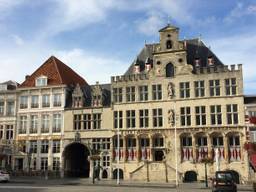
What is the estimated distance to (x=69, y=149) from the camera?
5719cm

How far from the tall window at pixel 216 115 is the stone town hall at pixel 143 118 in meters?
0.13

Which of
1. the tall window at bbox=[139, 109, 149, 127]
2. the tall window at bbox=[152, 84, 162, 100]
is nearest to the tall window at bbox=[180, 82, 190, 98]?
the tall window at bbox=[152, 84, 162, 100]

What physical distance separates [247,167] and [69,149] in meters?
25.8

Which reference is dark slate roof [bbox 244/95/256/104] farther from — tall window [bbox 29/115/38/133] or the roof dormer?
tall window [bbox 29/115/38/133]

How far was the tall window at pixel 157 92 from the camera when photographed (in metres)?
52.7

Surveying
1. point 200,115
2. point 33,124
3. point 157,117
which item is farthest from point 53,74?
point 200,115

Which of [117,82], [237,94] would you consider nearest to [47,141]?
[117,82]

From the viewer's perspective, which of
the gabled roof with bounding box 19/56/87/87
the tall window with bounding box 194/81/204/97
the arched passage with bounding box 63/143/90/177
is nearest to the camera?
the tall window with bounding box 194/81/204/97

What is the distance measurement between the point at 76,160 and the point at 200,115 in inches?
843

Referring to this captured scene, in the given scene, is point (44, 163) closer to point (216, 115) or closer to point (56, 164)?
point (56, 164)

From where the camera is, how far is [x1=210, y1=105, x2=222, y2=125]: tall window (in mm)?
49156

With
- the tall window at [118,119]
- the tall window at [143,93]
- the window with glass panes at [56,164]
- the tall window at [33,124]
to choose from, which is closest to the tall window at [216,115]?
the tall window at [143,93]

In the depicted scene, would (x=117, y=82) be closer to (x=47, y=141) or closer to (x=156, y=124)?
(x=156, y=124)

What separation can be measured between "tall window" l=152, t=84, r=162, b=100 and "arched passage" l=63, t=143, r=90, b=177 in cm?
1398
